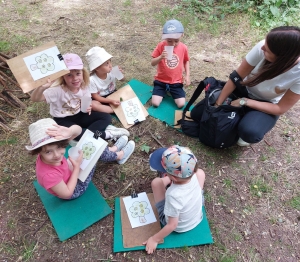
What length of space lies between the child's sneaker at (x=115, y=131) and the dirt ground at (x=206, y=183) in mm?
141

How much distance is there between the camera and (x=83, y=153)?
270 centimetres

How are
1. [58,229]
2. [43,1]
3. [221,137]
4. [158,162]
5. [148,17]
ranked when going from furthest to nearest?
[43,1]
[148,17]
[221,137]
[58,229]
[158,162]

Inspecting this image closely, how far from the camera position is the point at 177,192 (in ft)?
6.89

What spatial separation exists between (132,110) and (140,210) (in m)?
1.50

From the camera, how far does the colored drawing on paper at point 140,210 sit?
264 centimetres

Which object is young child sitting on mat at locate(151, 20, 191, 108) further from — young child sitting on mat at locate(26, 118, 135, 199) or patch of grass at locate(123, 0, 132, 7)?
patch of grass at locate(123, 0, 132, 7)

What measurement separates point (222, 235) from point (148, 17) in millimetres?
4688

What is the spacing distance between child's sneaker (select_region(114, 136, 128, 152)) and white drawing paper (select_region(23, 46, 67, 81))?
107 centimetres

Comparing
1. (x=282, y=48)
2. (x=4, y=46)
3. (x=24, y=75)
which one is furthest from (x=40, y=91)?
(x=4, y=46)

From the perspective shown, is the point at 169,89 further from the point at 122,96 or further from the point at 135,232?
the point at 135,232

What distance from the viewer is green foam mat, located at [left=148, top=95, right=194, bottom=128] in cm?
368

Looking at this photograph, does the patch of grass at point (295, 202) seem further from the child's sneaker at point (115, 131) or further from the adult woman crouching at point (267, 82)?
the child's sneaker at point (115, 131)

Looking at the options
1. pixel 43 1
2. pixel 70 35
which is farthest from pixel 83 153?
pixel 43 1

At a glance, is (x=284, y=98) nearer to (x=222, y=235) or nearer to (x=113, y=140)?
(x=222, y=235)
